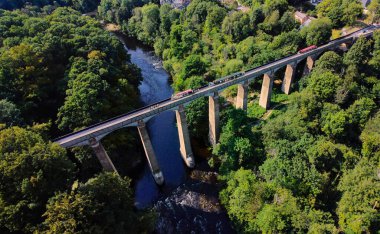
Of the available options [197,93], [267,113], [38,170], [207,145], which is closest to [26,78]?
[38,170]

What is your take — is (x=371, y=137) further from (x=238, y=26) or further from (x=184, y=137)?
(x=238, y=26)

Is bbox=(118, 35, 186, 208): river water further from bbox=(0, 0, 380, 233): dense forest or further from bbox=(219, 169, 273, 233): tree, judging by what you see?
bbox=(219, 169, 273, 233): tree

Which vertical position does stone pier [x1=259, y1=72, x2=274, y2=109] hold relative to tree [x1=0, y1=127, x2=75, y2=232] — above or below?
below

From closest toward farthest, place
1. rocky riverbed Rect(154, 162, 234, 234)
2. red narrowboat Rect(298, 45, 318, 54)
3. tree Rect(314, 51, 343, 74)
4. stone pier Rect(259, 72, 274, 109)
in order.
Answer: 1. rocky riverbed Rect(154, 162, 234, 234)
2. tree Rect(314, 51, 343, 74)
3. stone pier Rect(259, 72, 274, 109)
4. red narrowboat Rect(298, 45, 318, 54)

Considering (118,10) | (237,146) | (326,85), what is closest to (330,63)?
(326,85)

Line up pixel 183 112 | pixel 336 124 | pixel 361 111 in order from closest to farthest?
pixel 336 124 → pixel 361 111 → pixel 183 112

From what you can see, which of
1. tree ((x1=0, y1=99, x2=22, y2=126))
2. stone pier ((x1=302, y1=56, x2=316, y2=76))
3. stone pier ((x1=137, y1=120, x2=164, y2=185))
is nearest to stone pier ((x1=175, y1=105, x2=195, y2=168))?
stone pier ((x1=137, y1=120, x2=164, y2=185))
